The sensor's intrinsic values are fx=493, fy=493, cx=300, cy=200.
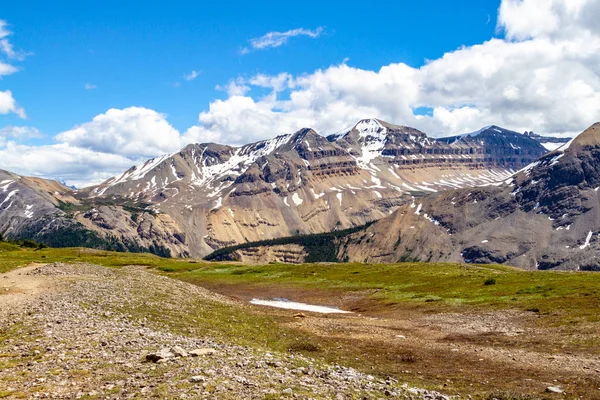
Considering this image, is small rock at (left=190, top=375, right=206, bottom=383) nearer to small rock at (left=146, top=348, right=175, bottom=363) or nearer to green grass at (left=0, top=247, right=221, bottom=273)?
small rock at (left=146, top=348, right=175, bottom=363)

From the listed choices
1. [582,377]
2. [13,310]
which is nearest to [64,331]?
[13,310]

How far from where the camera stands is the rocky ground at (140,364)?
19656 mm

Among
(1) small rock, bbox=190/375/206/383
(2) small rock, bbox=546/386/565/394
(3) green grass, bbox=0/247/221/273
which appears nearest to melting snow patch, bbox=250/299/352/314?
(3) green grass, bbox=0/247/221/273

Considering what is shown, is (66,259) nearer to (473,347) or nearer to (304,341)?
(304,341)

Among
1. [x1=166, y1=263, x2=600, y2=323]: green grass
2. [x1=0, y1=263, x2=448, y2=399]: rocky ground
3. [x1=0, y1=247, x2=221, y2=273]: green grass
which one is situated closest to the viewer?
[x1=0, y1=263, x2=448, y2=399]: rocky ground

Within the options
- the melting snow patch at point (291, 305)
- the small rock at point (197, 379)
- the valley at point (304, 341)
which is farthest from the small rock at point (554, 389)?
the melting snow patch at point (291, 305)

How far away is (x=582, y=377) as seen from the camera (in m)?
26.4

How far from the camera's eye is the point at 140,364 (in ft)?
76.0

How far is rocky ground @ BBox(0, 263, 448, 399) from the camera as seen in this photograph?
19.7 meters

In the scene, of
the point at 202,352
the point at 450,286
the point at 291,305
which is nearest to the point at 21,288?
the point at 291,305

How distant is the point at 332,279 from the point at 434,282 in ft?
75.3

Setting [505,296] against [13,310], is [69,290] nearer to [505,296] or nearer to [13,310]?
[13,310]

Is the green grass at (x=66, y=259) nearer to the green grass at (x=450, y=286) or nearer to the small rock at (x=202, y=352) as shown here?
the green grass at (x=450, y=286)

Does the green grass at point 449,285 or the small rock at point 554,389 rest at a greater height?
the small rock at point 554,389
